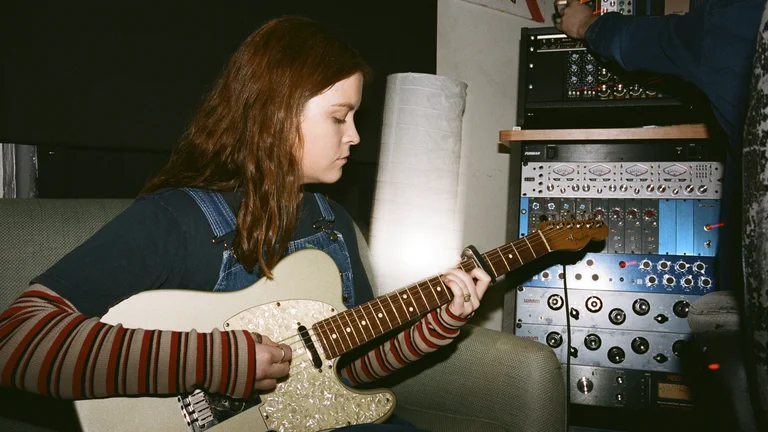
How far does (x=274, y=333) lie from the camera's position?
97 centimetres

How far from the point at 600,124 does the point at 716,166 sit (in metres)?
0.39

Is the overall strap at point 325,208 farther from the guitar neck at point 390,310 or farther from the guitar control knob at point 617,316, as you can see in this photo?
the guitar control knob at point 617,316

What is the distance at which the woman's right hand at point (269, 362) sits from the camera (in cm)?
87

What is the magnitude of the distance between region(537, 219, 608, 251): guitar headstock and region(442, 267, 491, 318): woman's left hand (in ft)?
1.10

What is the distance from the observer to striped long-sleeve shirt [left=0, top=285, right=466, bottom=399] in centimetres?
74

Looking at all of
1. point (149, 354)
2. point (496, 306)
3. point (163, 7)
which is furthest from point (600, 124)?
point (149, 354)

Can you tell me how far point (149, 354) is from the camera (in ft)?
2.59

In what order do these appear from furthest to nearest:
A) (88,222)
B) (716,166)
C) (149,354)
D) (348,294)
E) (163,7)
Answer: (716,166)
(163,7)
(348,294)
(88,222)
(149,354)

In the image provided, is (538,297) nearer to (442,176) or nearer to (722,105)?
(442,176)

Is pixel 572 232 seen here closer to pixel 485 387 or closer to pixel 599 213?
pixel 599 213

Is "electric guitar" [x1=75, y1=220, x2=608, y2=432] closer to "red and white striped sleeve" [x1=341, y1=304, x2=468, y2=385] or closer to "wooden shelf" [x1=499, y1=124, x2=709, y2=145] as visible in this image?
"red and white striped sleeve" [x1=341, y1=304, x2=468, y2=385]

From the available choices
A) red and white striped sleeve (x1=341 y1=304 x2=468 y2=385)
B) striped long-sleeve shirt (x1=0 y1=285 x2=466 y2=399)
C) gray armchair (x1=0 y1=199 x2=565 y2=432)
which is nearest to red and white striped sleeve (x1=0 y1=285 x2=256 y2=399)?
striped long-sleeve shirt (x1=0 y1=285 x2=466 y2=399)

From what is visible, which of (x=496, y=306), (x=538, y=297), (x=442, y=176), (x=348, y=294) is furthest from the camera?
(x=496, y=306)

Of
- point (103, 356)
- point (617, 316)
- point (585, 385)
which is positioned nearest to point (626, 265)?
point (617, 316)
